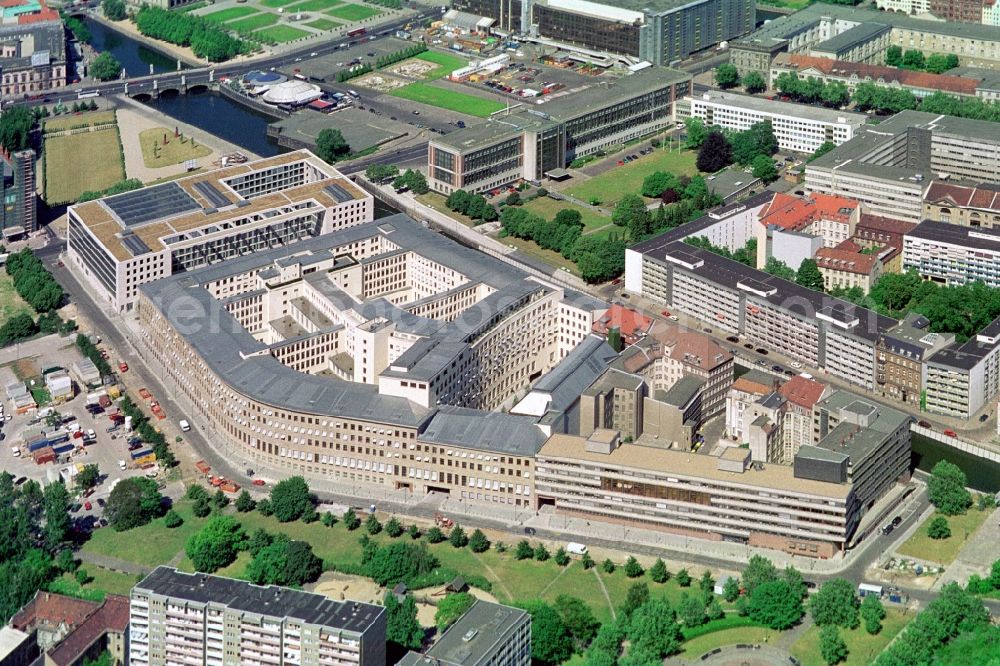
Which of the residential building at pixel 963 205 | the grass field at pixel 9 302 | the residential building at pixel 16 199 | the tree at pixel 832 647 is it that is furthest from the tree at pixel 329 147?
the tree at pixel 832 647

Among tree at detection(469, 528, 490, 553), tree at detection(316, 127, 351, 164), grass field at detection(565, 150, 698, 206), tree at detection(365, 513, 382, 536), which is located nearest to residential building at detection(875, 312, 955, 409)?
tree at detection(469, 528, 490, 553)

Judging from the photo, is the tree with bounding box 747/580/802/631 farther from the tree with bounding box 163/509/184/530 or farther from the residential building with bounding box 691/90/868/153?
the residential building with bounding box 691/90/868/153

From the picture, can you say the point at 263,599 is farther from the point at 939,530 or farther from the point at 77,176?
the point at 77,176

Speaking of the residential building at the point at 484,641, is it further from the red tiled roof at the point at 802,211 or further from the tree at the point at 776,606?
the red tiled roof at the point at 802,211

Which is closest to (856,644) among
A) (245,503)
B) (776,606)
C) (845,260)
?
(776,606)

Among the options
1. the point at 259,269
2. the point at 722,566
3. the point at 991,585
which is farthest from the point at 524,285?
the point at 991,585

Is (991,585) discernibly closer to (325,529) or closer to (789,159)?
(325,529)
